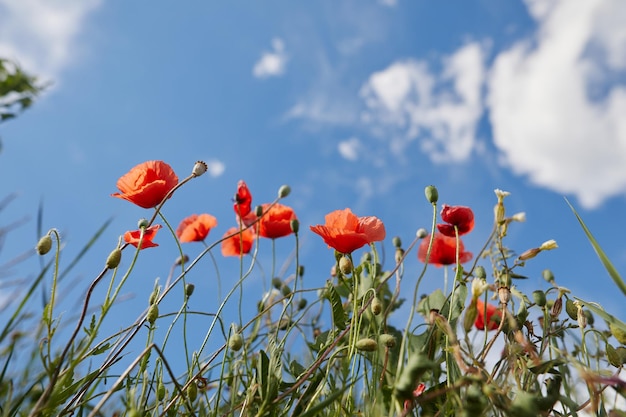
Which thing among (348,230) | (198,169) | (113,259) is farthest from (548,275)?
(113,259)

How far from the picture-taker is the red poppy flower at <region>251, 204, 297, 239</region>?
75.0 inches

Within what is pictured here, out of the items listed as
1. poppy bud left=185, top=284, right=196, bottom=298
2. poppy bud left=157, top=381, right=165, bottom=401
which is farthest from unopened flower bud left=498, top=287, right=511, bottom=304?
Result: poppy bud left=185, top=284, right=196, bottom=298

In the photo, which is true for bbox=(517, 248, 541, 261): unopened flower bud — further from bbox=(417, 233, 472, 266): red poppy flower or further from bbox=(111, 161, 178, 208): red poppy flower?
bbox=(111, 161, 178, 208): red poppy flower

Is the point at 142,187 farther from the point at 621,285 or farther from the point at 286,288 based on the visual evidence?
the point at 621,285

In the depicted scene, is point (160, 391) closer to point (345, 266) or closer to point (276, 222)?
point (345, 266)

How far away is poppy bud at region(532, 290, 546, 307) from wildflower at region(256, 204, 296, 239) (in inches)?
32.9

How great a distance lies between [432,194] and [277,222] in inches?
25.9

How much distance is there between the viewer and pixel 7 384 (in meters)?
1.04

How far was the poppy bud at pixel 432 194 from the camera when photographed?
1386 millimetres

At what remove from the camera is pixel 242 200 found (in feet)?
5.82

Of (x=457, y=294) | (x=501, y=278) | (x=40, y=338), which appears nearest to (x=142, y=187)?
(x=40, y=338)

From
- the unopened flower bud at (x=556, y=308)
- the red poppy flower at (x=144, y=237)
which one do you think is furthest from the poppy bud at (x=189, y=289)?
the unopened flower bud at (x=556, y=308)

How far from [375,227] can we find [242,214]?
1.68 ft

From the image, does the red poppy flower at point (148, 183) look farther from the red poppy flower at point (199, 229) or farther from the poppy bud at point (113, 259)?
the red poppy flower at point (199, 229)
